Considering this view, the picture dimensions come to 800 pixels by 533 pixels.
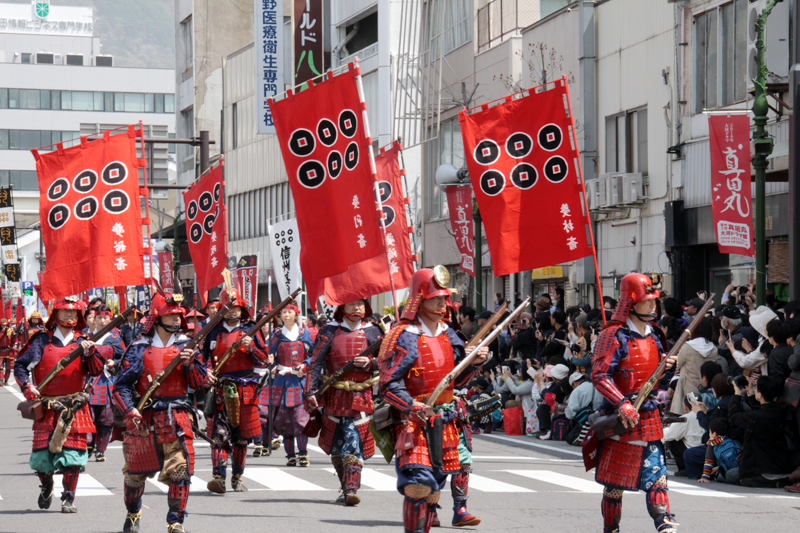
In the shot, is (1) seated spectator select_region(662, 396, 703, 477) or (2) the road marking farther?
(1) seated spectator select_region(662, 396, 703, 477)

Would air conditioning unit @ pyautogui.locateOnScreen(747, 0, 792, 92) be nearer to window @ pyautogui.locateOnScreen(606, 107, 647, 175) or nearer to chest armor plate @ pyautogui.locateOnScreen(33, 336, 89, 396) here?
window @ pyautogui.locateOnScreen(606, 107, 647, 175)

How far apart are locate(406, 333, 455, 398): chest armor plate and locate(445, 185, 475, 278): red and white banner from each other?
13.6m

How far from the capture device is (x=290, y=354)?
15016 mm

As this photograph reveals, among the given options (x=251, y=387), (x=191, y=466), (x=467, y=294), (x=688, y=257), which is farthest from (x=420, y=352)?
(x=467, y=294)

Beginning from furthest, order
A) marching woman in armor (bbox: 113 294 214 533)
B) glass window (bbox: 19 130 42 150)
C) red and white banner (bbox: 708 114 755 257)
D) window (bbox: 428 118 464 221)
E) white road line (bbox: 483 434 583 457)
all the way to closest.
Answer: glass window (bbox: 19 130 42 150) < window (bbox: 428 118 464 221) < red and white banner (bbox: 708 114 755 257) < white road line (bbox: 483 434 583 457) < marching woman in armor (bbox: 113 294 214 533)

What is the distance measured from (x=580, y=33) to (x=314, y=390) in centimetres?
1536

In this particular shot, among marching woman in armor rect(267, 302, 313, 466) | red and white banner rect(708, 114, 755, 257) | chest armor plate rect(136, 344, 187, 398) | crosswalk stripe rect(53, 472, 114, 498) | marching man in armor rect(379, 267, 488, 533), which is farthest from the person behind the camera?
red and white banner rect(708, 114, 755, 257)

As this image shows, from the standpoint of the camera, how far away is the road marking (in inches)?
490

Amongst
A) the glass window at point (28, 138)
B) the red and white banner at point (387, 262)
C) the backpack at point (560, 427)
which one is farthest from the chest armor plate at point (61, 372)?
the glass window at point (28, 138)

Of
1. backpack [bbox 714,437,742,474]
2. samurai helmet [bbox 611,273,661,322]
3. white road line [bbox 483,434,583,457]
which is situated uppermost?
samurai helmet [bbox 611,273,661,322]

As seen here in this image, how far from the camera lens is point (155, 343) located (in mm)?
9859

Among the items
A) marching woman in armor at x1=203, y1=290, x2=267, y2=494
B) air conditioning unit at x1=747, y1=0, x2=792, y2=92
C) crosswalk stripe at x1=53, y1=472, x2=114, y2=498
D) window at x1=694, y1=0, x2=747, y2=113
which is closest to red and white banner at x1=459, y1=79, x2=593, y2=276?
marching woman in armor at x1=203, y1=290, x2=267, y2=494

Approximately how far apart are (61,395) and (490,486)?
14.8 ft

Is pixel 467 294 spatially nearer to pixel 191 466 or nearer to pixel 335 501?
pixel 335 501
